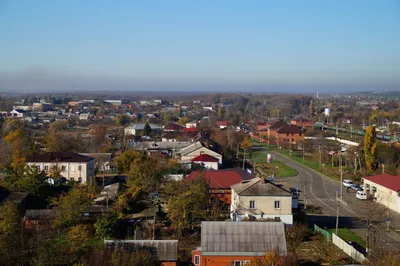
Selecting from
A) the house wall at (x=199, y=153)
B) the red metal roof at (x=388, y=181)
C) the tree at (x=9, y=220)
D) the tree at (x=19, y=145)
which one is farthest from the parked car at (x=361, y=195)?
the tree at (x=19, y=145)

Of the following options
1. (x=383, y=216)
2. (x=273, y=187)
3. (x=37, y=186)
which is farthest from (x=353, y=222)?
(x=37, y=186)

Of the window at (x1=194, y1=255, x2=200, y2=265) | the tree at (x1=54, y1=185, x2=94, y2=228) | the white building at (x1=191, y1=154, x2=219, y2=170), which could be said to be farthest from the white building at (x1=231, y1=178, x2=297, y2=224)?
the white building at (x1=191, y1=154, x2=219, y2=170)

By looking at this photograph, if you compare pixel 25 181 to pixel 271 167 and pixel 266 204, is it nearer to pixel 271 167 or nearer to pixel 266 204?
pixel 266 204

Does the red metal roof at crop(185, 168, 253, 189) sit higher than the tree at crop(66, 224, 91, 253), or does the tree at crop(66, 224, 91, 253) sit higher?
the red metal roof at crop(185, 168, 253, 189)

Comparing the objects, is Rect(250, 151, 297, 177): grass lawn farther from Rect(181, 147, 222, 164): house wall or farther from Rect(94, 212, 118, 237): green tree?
Rect(94, 212, 118, 237): green tree

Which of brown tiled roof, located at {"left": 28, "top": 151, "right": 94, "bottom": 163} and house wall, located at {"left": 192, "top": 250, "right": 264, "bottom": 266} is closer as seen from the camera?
house wall, located at {"left": 192, "top": 250, "right": 264, "bottom": 266}

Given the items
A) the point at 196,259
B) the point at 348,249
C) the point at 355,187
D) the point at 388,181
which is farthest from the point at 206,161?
the point at 196,259

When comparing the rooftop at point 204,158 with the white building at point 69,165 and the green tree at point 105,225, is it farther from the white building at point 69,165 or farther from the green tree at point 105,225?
the green tree at point 105,225
